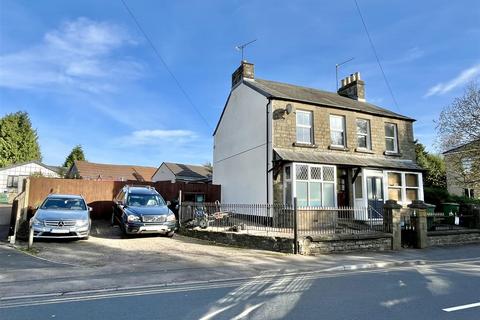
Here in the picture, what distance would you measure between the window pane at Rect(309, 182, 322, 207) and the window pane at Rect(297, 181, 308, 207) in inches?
12.2

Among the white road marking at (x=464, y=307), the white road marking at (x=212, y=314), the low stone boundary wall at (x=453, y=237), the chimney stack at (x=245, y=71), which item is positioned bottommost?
the white road marking at (x=464, y=307)

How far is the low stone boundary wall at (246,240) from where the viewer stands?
12227 millimetres

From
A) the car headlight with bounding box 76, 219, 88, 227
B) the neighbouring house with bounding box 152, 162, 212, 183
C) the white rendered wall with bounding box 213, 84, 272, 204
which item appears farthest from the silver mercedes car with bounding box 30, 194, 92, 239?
the neighbouring house with bounding box 152, 162, 212, 183

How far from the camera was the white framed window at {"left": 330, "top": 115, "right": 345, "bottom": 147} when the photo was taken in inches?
763

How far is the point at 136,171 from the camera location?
49688 mm

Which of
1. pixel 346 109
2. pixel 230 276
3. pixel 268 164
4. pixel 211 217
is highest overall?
pixel 346 109

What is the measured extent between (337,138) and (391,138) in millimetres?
4376

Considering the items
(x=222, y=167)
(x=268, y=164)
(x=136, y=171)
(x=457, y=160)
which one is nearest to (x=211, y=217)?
(x=268, y=164)

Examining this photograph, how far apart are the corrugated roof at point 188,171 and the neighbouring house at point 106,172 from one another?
192 inches

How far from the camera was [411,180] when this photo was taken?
20.6 meters

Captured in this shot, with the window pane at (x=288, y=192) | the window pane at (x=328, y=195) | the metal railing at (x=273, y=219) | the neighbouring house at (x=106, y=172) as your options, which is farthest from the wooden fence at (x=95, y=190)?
the neighbouring house at (x=106, y=172)

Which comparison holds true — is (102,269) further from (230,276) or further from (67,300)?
(230,276)

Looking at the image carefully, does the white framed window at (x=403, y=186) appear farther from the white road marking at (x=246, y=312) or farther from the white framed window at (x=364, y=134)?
the white road marking at (x=246, y=312)

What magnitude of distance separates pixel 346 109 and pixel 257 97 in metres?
5.23
